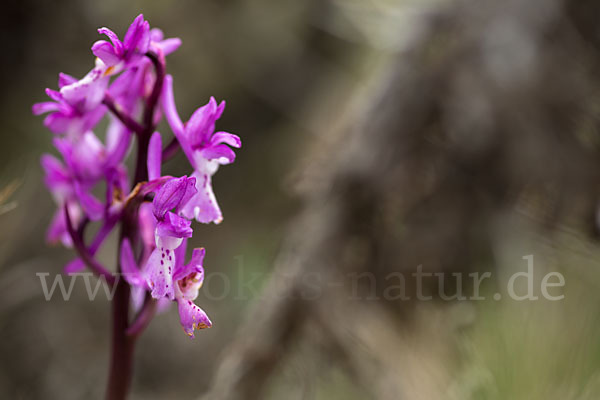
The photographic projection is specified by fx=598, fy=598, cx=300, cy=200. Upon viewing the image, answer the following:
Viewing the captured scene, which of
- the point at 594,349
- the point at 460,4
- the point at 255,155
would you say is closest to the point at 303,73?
the point at 255,155

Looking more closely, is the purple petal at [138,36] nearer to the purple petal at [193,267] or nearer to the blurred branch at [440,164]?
the purple petal at [193,267]

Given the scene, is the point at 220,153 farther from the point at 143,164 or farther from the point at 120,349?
the point at 120,349

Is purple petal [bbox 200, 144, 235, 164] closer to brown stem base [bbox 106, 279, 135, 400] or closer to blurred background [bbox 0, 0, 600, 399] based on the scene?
brown stem base [bbox 106, 279, 135, 400]

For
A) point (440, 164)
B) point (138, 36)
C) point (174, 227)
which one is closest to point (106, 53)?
point (138, 36)

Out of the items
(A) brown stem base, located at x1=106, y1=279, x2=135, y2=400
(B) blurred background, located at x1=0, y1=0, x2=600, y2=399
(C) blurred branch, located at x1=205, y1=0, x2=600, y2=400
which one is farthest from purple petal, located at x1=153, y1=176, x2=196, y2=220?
(C) blurred branch, located at x1=205, y1=0, x2=600, y2=400

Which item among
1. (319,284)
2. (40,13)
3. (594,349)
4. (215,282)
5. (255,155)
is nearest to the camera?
(594,349)

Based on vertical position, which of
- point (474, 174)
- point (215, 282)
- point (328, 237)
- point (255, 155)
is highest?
point (474, 174)

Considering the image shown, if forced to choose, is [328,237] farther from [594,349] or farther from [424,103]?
[594,349]
